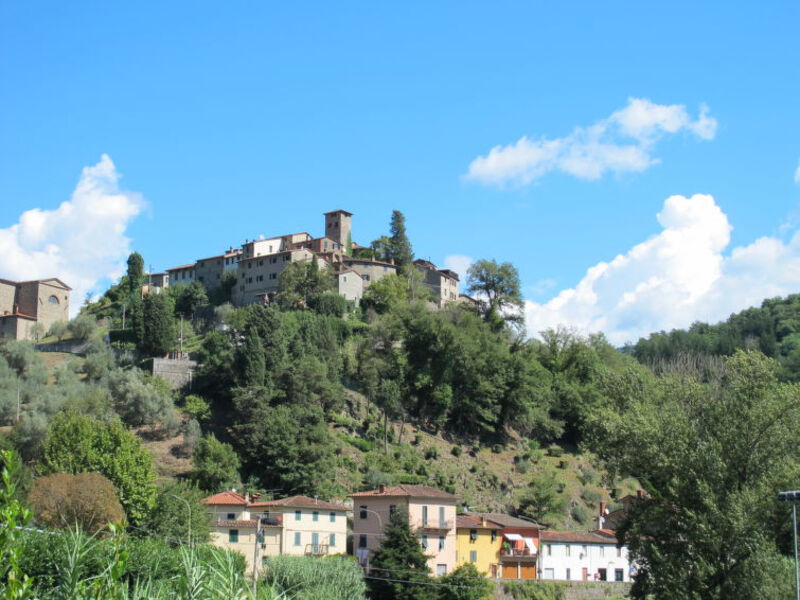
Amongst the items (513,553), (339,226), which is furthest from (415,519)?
(339,226)

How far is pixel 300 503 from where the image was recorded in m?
52.5

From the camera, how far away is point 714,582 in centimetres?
3238

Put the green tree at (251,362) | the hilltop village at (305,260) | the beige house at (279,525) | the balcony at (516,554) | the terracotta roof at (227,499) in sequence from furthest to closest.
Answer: the hilltop village at (305,260)
the green tree at (251,362)
the balcony at (516,554)
the terracotta roof at (227,499)
the beige house at (279,525)

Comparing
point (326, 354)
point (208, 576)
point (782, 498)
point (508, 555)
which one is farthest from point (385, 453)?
point (208, 576)

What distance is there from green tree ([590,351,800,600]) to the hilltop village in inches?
2368

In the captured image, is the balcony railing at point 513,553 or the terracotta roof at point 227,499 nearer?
the terracotta roof at point 227,499

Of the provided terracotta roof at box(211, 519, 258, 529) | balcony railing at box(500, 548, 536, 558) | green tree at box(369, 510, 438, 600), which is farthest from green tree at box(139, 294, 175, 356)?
green tree at box(369, 510, 438, 600)

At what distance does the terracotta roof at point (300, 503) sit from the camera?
51.8m

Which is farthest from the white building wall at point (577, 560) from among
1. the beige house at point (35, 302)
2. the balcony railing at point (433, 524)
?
the beige house at point (35, 302)

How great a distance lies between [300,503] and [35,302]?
51475mm

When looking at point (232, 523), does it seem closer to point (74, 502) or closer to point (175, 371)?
point (74, 502)

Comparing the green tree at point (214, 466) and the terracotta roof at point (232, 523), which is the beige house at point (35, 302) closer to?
the green tree at point (214, 466)

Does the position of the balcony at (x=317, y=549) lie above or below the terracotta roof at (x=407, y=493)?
below

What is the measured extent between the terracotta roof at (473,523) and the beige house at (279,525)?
24.7 ft
